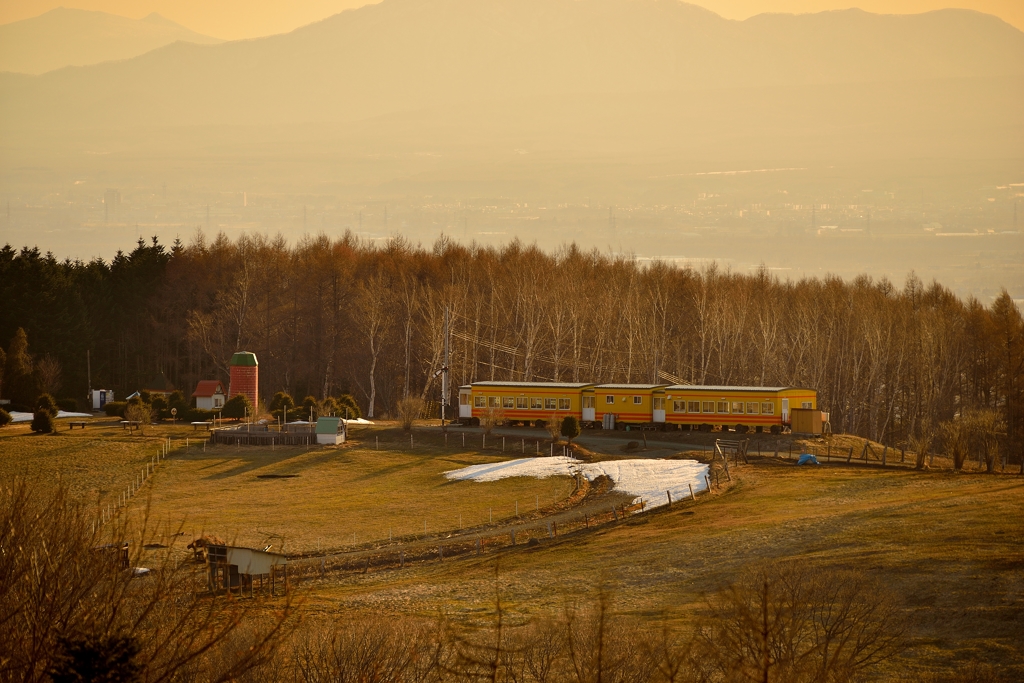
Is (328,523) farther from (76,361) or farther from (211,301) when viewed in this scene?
(211,301)

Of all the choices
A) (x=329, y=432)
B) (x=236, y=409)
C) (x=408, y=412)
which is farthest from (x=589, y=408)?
(x=236, y=409)

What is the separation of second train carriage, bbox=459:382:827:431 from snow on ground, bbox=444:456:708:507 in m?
7.91

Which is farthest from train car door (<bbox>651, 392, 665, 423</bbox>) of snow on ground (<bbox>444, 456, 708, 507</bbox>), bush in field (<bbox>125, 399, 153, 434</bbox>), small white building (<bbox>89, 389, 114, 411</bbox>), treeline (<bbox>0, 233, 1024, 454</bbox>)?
small white building (<bbox>89, 389, 114, 411</bbox>)

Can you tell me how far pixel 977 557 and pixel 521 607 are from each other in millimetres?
11693

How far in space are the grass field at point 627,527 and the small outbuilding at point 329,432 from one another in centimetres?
189

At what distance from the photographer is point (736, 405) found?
64.3 m

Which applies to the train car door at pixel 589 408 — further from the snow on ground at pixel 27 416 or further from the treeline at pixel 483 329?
the snow on ground at pixel 27 416

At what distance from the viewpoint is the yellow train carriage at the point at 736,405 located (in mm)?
63406

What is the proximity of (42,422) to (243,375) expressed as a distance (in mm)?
15267

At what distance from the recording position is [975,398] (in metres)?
91.4

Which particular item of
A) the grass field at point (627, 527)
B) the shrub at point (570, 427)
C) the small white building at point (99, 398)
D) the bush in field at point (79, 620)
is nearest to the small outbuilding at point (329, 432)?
the grass field at point (627, 527)

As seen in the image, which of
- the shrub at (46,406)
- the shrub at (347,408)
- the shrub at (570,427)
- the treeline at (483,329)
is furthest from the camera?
the treeline at (483,329)

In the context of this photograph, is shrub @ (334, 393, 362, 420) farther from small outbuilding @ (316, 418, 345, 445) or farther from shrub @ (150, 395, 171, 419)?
shrub @ (150, 395, 171, 419)

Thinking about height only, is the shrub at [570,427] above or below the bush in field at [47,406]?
below
